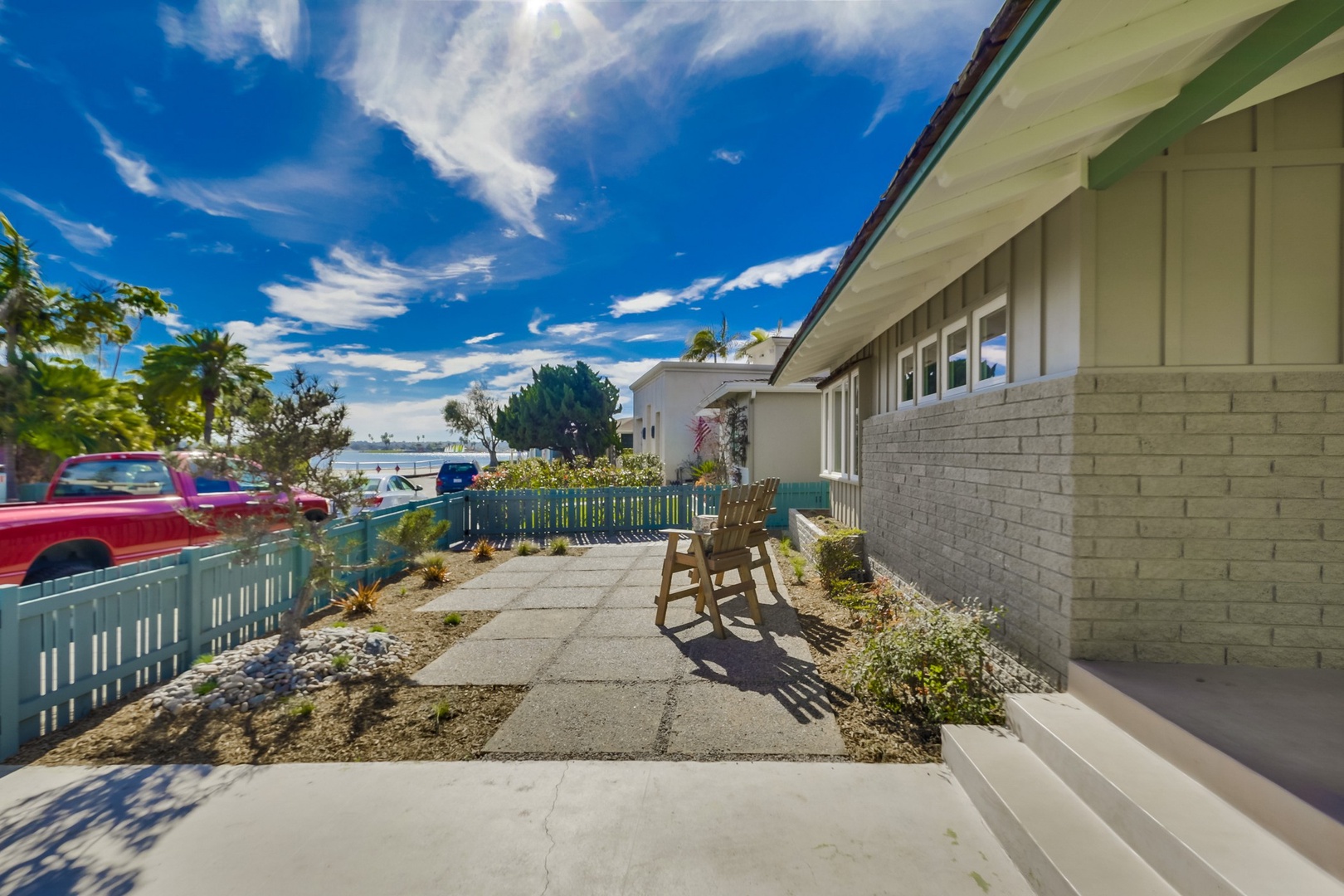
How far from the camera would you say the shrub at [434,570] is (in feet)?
21.9

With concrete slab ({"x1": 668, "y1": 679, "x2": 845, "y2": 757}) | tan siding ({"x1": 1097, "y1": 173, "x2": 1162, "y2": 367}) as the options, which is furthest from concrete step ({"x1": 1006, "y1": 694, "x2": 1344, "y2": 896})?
tan siding ({"x1": 1097, "y1": 173, "x2": 1162, "y2": 367})

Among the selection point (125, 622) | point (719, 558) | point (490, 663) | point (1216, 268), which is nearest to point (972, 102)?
point (1216, 268)

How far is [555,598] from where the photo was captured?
6004mm

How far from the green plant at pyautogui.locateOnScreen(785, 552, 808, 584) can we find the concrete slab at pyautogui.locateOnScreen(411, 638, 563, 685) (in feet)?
10.7

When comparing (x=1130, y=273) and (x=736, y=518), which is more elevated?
(x=1130, y=273)

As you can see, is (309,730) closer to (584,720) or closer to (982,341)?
(584,720)

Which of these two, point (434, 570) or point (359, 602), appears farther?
point (434, 570)

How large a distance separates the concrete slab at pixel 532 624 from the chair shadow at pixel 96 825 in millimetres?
2202

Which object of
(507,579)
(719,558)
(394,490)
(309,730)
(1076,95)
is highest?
(1076,95)

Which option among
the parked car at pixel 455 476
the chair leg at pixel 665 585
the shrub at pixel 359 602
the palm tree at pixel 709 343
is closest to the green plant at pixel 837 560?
the chair leg at pixel 665 585

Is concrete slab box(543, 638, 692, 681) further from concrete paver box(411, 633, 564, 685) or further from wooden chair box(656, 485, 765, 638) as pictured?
wooden chair box(656, 485, 765, 638)

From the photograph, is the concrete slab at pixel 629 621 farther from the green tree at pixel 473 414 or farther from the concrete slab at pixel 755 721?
the green tree at pixel 473 414

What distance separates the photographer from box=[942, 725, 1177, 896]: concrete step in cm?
168

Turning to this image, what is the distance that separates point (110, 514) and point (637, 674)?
19.4ft
